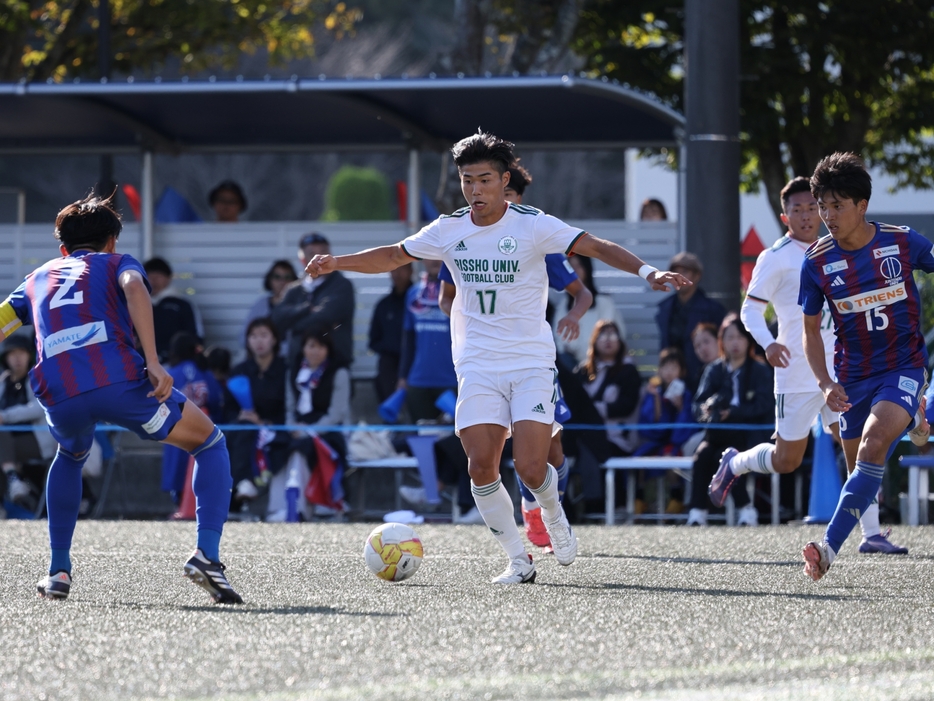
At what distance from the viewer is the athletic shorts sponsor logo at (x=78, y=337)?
21.9 ft

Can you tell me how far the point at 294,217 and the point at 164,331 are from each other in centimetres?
3115

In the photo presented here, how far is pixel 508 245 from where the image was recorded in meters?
7.36

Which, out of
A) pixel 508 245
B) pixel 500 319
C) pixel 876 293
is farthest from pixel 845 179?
pixel 500 319

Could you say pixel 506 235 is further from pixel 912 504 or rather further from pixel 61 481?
pixel 912 504

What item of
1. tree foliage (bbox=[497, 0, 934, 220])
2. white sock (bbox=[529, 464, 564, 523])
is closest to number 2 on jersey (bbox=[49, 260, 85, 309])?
white sock (bbox=[529, 464, 564, 523])

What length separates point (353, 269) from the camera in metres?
7.49

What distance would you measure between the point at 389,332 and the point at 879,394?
24.3ft

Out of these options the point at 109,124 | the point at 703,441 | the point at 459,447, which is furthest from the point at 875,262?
the point at 109,124

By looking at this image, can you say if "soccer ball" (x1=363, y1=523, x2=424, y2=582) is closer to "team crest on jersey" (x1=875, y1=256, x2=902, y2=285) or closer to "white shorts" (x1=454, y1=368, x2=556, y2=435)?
"white shorts" (x1=454, y1=368, x2=556, y2=435)

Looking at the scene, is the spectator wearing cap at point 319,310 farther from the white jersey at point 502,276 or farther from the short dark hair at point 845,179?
the short dark hair at point 845,179

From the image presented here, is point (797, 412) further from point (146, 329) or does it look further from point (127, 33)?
point (127, 33)

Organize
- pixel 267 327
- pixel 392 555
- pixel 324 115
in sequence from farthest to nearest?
pixel 324 115, pixel 267 327, pixel 392 555

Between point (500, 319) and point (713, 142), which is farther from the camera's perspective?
point (713, 142)

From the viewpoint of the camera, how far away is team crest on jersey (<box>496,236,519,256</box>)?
290 inches
